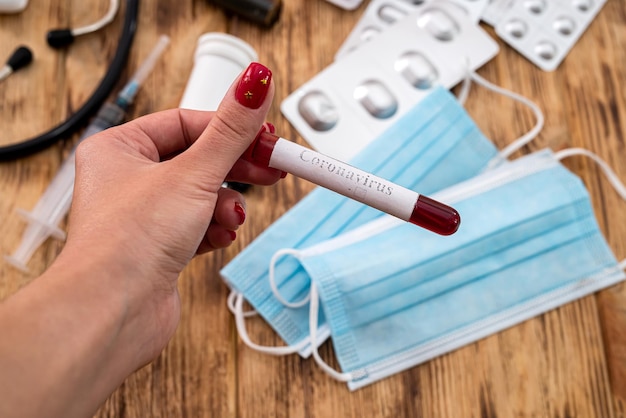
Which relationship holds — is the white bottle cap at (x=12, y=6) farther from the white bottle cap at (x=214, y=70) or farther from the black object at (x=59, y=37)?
the white bottle cap at (x=214, y=70)

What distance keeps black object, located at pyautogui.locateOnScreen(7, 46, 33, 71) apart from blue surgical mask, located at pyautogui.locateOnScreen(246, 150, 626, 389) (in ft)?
1.37

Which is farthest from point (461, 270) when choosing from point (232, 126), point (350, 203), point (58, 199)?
point (58, 199)

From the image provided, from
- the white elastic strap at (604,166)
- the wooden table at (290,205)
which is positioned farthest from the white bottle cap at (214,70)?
the white elastic strap at (604,166)

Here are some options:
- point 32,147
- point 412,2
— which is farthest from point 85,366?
point 412,2

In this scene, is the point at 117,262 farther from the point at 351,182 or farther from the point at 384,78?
the point at 384,78

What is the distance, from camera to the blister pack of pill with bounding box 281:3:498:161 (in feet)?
2.40

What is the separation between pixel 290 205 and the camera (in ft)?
2.29

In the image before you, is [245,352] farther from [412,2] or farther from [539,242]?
[412,2]

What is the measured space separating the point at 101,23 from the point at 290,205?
1.15 feet

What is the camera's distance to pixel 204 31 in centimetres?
77

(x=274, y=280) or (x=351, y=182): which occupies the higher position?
(x=351, y=182)

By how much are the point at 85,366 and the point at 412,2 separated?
650mm

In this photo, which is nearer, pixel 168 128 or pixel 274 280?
pixel 168 128

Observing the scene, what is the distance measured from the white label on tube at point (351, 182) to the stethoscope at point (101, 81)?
1.11 feet
